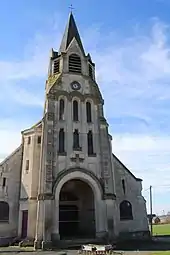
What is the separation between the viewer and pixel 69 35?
34.4m

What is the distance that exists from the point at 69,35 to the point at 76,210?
20596 mm

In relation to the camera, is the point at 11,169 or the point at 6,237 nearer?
the point at 6,237

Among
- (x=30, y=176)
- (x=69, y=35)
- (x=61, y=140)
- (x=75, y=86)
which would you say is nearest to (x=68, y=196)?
(x=30, y=176)

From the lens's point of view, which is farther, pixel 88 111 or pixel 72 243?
pixel 88 111

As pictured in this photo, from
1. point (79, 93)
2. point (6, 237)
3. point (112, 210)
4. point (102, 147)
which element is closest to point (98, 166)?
point (102, 147)

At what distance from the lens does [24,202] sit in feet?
85.0

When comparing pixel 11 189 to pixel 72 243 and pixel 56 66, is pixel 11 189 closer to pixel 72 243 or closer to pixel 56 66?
pixel 72 243

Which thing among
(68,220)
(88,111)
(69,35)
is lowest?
(68,220)

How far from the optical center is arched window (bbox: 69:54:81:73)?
1220 inches

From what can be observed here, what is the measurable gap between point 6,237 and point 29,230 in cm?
307

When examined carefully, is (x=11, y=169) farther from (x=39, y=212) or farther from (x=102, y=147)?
(x=102, y=147)

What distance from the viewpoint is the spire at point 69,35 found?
33375 mm

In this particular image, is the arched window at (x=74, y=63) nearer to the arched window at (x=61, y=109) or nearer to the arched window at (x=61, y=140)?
the arched window at (x=61, y=109)

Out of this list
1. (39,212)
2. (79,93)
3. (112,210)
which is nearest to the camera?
(39,212)
